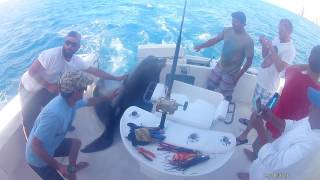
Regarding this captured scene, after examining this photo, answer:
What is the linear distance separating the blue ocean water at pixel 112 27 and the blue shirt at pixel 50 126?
309 cm

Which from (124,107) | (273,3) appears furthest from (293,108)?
(273,3)

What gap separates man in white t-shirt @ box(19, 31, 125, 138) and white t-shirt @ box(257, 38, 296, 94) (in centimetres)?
217

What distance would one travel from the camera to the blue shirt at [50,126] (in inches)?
88.2

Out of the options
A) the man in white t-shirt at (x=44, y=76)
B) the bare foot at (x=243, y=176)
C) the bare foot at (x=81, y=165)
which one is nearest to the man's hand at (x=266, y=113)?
the bare foot at (x=243, y=176)

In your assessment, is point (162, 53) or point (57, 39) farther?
point (57, 39)

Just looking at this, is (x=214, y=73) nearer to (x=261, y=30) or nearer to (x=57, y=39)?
(x=57, y=39)

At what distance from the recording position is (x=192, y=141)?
104 inches

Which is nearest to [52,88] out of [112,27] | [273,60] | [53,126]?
[53,126]

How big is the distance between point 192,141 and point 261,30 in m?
7.87

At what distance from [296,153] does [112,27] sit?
6681 millimetres

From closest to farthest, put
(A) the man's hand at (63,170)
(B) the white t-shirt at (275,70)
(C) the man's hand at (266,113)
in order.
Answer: (A) the man's hand at (63,170) → (C) the man's hand at (266,113) → (B) the white t-shirt at (275,70)

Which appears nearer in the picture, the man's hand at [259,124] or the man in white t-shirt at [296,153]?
the man in white t-shirt at [296,153]

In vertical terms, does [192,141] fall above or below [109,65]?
above

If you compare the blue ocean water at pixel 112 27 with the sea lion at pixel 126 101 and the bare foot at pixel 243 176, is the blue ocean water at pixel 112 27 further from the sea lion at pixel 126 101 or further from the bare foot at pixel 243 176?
the bare foot at pixel 243 176
